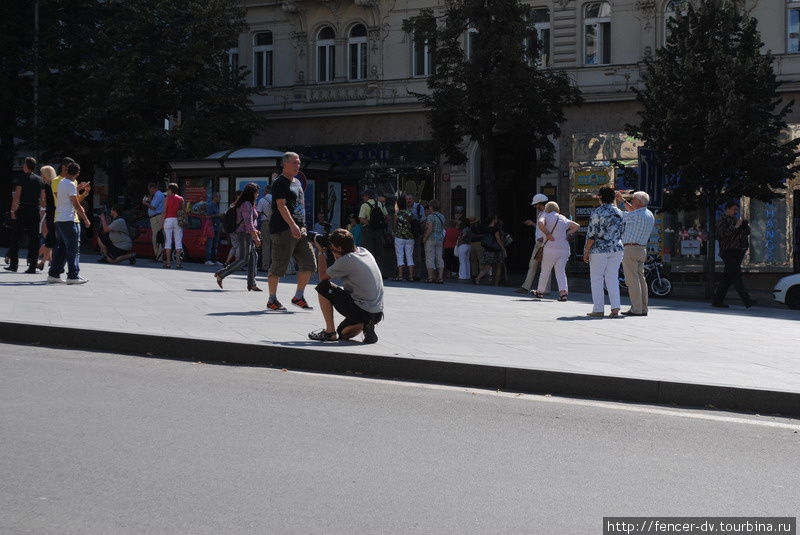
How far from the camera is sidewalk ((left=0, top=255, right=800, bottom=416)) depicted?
8445mm

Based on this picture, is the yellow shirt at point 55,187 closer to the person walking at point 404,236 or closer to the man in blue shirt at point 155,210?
the man in blue shirt at point 155,210

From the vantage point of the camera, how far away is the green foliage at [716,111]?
21484 mm

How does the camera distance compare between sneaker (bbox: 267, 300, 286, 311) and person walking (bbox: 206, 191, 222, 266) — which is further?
person walking (bbox: 206, 191, 222, 266)

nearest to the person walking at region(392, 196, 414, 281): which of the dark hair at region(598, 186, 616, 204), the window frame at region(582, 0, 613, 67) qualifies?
the dark hair at region(598, 186, 616, 204)

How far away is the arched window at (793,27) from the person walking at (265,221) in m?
14.0

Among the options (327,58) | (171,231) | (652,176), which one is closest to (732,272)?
(652,176)

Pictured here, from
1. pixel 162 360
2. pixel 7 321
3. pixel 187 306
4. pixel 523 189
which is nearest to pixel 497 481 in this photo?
pixel 162 360

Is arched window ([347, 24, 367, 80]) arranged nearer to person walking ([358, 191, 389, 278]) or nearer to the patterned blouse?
person walking ([358, 191, 389, 278])

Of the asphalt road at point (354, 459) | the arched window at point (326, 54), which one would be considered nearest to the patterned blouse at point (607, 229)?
the asphalt road at point (354, 459)

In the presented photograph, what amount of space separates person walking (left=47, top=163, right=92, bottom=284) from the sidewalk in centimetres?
30

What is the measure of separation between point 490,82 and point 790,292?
792 centimetres

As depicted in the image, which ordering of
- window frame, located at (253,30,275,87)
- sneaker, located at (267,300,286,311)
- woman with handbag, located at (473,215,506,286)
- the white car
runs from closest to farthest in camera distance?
sneaker, located at (267,300,286,311) → the white car → woman with handbag, located at (473,215,506,286) → window frame, located at (253,30,275,87)

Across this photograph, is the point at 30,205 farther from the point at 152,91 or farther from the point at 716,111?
the point at 152,91

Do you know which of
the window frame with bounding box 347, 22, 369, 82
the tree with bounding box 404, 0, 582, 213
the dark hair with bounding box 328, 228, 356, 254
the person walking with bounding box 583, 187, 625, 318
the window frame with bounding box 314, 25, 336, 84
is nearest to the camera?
the dark hair with bounding box 328, 228, 356, 254
